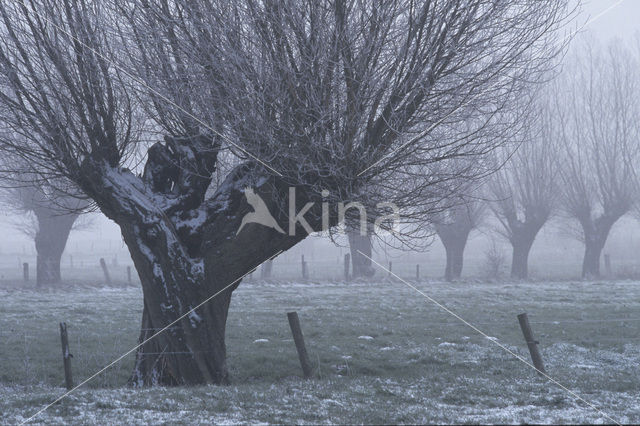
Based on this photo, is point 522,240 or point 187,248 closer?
point 187,248

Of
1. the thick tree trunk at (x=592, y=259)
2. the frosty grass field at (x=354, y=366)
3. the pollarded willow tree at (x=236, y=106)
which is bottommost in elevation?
the frosty grass field at (x=354, y=366)

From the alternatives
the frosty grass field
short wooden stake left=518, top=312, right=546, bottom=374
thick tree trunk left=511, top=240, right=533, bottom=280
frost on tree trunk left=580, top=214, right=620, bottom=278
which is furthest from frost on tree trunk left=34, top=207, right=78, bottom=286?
frost on tree trunk left=580, top=214, right=620, bottom=278

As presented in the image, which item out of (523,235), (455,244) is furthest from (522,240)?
(455,244)

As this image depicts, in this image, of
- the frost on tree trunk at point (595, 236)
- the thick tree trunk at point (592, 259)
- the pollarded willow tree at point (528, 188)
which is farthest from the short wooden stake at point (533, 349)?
the frost on tree trunk at point (595, 236)

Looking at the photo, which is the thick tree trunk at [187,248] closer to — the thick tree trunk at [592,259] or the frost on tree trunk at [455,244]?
the frost on tree trunk at [455,244]

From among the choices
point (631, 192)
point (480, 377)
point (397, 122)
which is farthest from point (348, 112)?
point (631, 192)

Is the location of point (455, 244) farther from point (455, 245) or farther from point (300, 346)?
point (300, 346)

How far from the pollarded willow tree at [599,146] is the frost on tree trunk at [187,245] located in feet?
116

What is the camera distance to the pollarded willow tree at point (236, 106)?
30.9ft

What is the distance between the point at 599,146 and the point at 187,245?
38039mm

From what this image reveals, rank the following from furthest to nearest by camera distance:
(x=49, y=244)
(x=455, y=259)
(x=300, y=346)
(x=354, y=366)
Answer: (x=455, y=259)
(x=49, y=244)
(x=354, y=366)
(x=300, y=346)

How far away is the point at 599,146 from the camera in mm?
42844

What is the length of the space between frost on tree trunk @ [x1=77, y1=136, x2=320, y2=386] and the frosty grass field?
0.70 m

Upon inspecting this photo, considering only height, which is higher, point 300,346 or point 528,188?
point 528,188
